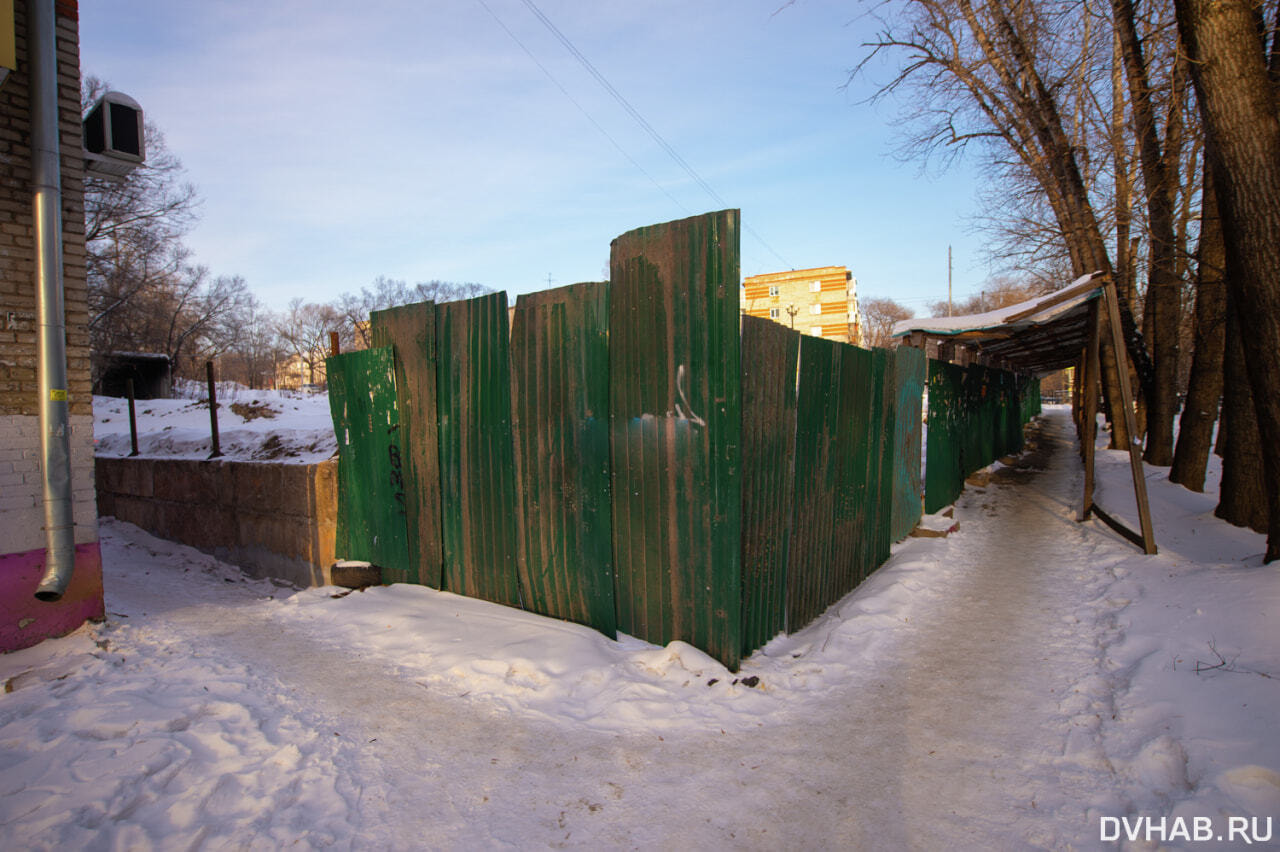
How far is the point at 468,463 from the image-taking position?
5223mm

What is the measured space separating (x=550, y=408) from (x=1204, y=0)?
242 inches

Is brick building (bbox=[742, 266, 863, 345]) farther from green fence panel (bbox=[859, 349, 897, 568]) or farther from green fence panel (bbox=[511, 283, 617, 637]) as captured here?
green fence panel (bbox=[511, 283, 617, 637])

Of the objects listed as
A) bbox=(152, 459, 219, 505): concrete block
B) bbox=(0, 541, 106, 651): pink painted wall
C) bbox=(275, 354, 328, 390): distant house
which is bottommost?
bbox=(0, 541, 106, 651): pink painted wall

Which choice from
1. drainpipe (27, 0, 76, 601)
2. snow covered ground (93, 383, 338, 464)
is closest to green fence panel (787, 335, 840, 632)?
snow covered ground (93, 383, 338, 464)

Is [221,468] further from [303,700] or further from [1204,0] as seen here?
[1204,0]

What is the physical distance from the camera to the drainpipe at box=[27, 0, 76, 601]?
15.4ft

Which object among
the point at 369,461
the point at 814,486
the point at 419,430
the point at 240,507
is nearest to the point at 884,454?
the point at 814,486

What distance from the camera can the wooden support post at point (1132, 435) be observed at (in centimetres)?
607

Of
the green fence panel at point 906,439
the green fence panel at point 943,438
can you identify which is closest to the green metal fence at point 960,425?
the green fence panel at point 943,438

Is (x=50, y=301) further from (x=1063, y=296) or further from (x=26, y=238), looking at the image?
(x=1063, y=296)

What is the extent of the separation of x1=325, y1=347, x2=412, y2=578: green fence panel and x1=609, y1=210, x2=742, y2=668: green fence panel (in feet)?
8.46

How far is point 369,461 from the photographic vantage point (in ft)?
20.0

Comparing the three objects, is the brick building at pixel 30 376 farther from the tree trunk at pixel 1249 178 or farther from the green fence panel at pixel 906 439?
the tree trunk at pixel 1249 178

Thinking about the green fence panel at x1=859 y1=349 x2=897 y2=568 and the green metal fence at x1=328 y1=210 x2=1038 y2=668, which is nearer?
the green metal fence at x1=328 y1=210 x2=1038 y2=668
